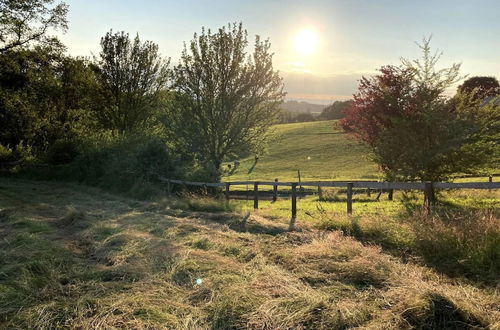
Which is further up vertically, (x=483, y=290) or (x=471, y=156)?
(x=471, y=156)

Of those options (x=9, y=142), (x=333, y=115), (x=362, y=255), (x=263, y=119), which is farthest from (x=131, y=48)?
(x=333, y=115)

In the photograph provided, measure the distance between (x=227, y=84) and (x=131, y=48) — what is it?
12337 millimetres

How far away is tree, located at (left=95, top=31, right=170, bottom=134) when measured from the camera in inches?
1104

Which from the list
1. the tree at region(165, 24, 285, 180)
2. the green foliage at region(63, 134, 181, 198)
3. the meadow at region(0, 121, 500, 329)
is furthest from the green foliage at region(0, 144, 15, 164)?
the meadow at region(0, 121, 500, 329)

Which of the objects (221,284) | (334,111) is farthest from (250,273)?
(334,111)

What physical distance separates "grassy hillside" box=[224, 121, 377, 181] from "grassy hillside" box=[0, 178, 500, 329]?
26.2m

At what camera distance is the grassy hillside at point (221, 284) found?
4.21 metres

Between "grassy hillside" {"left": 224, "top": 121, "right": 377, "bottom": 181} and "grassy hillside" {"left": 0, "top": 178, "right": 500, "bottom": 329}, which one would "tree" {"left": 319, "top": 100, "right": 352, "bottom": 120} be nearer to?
"grassy hillside" {"left": 224, "top": 121, "right": 377, "bottom": 181}

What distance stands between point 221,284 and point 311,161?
140 ft

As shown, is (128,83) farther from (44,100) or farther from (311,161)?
(311,161)

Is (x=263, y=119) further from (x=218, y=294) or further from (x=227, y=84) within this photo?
(x=218, y=294)

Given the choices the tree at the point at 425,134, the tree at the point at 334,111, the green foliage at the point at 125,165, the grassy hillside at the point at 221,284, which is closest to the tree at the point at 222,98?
the green foliage at the point at 125,165

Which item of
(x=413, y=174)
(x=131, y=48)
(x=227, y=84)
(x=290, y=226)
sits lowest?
(x=290, y=226)

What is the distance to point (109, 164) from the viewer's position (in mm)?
22031
